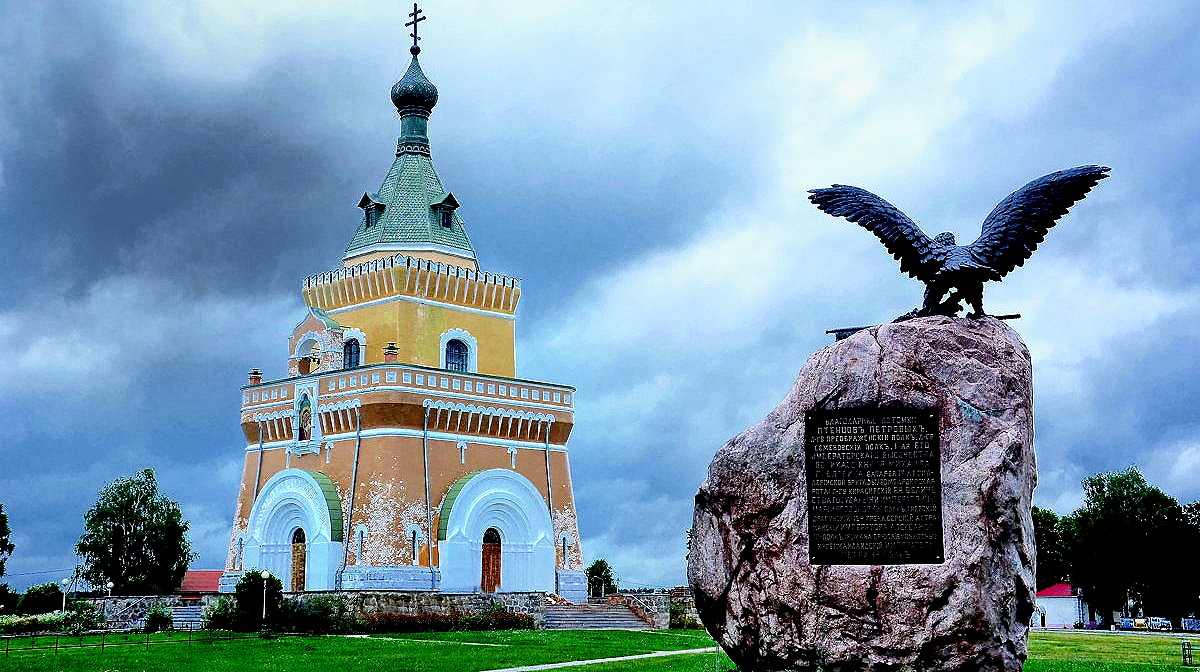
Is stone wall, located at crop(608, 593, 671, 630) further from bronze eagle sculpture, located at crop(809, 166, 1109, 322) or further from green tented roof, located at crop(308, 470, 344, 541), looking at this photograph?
bronze eagle sculpture, located at crop(809, 166, 1109, 322)

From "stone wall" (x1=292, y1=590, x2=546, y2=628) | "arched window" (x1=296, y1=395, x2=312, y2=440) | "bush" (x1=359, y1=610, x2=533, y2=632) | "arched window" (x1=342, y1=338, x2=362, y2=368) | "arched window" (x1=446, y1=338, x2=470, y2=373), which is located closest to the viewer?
"bush" (x1=359, y1=610, x2=533, y2=632)

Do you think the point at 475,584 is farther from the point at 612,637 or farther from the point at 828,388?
the point at 828,388

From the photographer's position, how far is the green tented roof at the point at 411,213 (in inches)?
1873

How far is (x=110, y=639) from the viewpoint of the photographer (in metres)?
30.9

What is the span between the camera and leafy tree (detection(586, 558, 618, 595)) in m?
56.3

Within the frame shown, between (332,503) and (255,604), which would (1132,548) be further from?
(255,604)

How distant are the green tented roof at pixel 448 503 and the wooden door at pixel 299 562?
4.75 m

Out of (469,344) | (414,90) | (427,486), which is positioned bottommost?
(427,486)

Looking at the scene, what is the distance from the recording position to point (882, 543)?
46.1 ft

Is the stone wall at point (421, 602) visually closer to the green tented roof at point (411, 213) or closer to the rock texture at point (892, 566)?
the green tented roof at point (411, 213)

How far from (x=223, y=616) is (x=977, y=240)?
25.0m

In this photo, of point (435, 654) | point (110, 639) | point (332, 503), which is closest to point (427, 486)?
point (332, 503)

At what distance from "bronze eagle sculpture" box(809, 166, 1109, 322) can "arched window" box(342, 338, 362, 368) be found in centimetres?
3272

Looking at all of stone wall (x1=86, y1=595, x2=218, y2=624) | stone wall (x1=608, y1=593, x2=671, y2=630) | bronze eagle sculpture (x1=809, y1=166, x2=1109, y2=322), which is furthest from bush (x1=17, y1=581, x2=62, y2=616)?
bronze eagle sculpture (x1=809, y1=166, x2=1109, y2=322)
